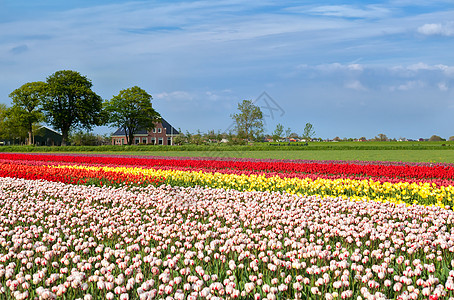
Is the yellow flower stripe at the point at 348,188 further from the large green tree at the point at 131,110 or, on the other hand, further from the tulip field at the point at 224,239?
the large green tree at the point at 131,110

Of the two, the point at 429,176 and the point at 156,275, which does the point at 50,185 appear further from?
the point at 429,176

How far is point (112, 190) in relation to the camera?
37.3 feet

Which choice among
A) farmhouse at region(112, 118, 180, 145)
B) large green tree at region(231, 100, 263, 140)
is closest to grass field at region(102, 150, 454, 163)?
large green tree at region(231, 100, 263, 140)

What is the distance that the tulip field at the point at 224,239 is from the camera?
4.31m

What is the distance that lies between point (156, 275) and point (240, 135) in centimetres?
4640

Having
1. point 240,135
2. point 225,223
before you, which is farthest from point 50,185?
point 240,135

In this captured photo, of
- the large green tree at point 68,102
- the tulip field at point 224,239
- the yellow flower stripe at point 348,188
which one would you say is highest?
the large green tree at point 68,102

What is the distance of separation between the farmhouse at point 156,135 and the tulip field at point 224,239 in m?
77.6

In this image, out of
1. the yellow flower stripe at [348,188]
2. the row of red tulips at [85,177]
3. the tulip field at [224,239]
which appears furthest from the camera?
the row of red tulips at [85,177]

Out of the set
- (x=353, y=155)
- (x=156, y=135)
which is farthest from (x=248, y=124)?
(x=156, y=135)

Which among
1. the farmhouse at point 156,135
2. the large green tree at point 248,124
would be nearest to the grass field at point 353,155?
the large green tree at point 248,124

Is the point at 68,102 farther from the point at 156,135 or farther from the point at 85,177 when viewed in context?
the point at 85,177

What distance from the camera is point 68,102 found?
2621 inches

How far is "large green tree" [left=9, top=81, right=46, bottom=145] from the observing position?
6550cm
